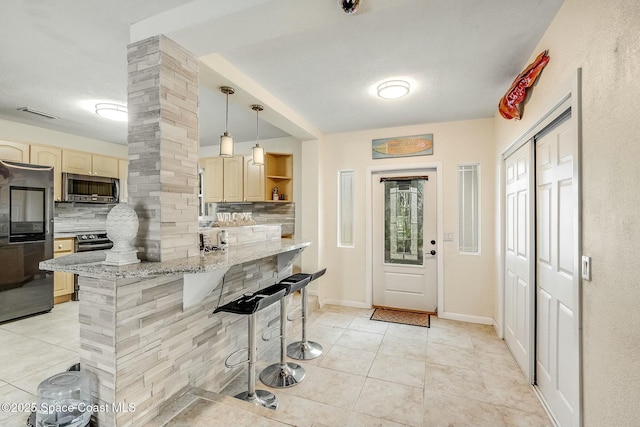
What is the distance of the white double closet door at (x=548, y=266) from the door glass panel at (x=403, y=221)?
4.16ft

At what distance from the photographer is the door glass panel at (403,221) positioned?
4074 mm

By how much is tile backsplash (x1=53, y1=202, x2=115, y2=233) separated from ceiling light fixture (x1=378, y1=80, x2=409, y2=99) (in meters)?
4.62

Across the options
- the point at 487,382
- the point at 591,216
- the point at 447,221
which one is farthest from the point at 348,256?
the point at 591,216

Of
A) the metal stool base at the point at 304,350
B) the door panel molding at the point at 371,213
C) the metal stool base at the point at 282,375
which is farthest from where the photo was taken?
the door panel molding at the point at 371,213

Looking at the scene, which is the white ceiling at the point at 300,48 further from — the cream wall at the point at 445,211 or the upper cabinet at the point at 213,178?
the upper cabinet at the point at 213,178

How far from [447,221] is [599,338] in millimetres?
2593

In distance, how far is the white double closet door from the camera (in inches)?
66.3

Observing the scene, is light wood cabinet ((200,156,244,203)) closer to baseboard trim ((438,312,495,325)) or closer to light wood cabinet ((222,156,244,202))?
light wood cabinet ((222,156,244,202))

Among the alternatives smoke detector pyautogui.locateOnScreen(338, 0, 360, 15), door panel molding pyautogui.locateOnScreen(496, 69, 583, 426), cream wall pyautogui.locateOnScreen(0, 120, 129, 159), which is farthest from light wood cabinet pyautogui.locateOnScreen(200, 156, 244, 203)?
door panel molding pyautogui.locateOnScreen(496, 69, 583, 426)

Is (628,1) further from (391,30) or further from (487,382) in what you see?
(487,382)

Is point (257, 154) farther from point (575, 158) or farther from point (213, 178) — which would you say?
point (575, 158)

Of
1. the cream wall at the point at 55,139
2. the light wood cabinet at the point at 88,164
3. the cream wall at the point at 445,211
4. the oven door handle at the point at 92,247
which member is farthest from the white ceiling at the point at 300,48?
the oven door handle at the point at 92,247

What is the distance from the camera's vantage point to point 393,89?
2754mm

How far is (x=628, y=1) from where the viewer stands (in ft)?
3.65
